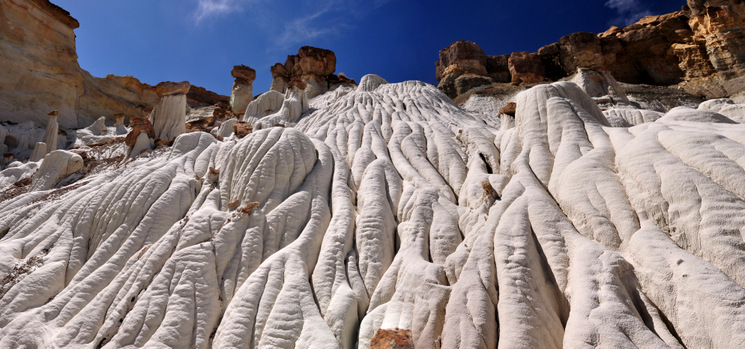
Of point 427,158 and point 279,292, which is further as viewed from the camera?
point 427,158

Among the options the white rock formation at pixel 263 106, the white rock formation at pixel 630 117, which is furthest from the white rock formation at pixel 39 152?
the white rock formation at pixel 630 117

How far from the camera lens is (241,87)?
3644cm

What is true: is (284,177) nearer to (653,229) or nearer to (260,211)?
(260,211)

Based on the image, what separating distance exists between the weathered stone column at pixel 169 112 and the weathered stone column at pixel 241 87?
1878 centimetres

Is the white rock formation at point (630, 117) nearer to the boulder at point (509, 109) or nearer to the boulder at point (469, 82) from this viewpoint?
the boulder at point (509, 109)

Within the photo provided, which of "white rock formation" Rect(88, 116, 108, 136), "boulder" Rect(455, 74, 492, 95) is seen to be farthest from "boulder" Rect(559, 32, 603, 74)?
"white rock formation" Rect(88, 116, 108, 136)

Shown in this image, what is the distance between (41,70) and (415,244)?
39.2m

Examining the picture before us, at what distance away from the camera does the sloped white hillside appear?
426 cm

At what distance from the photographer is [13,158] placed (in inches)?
910

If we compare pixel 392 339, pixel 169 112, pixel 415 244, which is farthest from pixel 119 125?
pixel 392 339

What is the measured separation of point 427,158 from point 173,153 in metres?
7.73

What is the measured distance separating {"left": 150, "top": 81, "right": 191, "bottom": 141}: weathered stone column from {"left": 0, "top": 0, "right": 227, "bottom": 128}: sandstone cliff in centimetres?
2100

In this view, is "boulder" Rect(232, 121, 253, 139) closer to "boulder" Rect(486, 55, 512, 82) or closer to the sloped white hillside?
the sloped white hillside

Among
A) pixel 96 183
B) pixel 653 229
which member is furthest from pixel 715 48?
pixel 96 183
